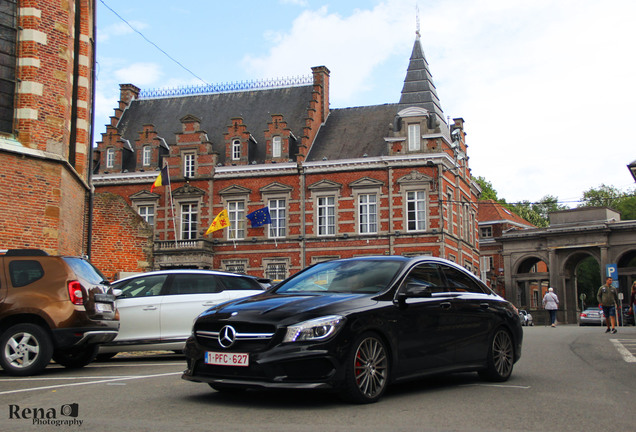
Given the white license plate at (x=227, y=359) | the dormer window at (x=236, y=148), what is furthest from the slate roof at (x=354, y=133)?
the white license plate at (x=227, y=359)

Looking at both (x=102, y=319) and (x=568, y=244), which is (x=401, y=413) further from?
(x=568, y=244)

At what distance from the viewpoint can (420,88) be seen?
48.0m

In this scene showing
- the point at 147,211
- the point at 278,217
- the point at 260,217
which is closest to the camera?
the point at 260,217

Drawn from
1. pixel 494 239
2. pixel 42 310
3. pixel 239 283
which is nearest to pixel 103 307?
pixel 42 310

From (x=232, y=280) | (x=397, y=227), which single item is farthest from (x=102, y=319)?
(x=397, y=227)

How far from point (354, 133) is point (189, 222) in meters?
12.4

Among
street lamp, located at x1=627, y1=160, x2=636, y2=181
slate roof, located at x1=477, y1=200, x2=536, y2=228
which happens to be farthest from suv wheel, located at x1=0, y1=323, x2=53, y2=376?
slate roof, located at x1=477, y1=200, x2=536, y2=228

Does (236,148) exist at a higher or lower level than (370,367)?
higher

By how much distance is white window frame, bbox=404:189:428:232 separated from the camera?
147 feet

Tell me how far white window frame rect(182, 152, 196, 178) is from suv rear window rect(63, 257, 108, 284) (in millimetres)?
37694

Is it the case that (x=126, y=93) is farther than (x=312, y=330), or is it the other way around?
(x=126, y=93)

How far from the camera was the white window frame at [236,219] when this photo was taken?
1884 inches

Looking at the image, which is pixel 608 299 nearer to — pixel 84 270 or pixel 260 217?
pixel 84 270
